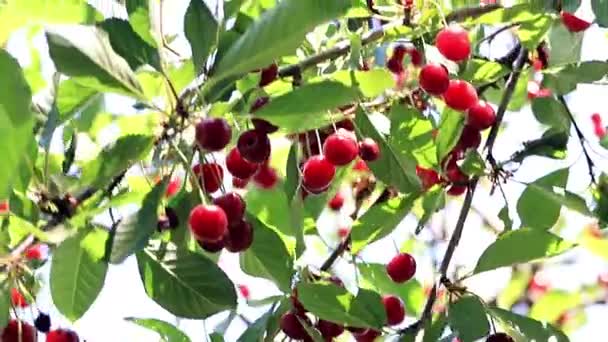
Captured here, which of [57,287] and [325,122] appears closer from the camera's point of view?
[57,287]

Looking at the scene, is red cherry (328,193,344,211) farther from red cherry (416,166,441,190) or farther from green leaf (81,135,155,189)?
green leaf (81,135,155,189)

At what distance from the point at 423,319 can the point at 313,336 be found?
158 millimetres

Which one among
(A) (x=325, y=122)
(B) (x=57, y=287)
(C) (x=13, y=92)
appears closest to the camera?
(C) (x=13, y=92)

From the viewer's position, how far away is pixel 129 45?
3.96 feet

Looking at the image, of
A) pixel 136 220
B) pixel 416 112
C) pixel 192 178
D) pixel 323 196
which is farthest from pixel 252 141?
pixel 323 196

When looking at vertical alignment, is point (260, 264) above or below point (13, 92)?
below

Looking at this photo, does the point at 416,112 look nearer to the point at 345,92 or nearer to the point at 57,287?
the point at 345,92

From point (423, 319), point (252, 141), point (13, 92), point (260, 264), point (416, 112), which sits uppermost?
point (13, 92)

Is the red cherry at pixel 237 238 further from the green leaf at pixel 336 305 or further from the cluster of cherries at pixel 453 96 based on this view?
the cluster of cherries at pixel 453 96

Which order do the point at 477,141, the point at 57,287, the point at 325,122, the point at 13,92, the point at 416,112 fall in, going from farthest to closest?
1. the point at 477,141
2. the point at 416,112
3. the point at 325,122
4. the point at 57,287
5. the point at 13,92

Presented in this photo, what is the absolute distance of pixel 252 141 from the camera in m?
1.28

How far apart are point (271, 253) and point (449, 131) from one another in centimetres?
32

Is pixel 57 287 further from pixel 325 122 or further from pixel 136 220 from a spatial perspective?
pixel 325 122

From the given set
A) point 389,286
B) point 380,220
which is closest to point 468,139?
point 380,220
